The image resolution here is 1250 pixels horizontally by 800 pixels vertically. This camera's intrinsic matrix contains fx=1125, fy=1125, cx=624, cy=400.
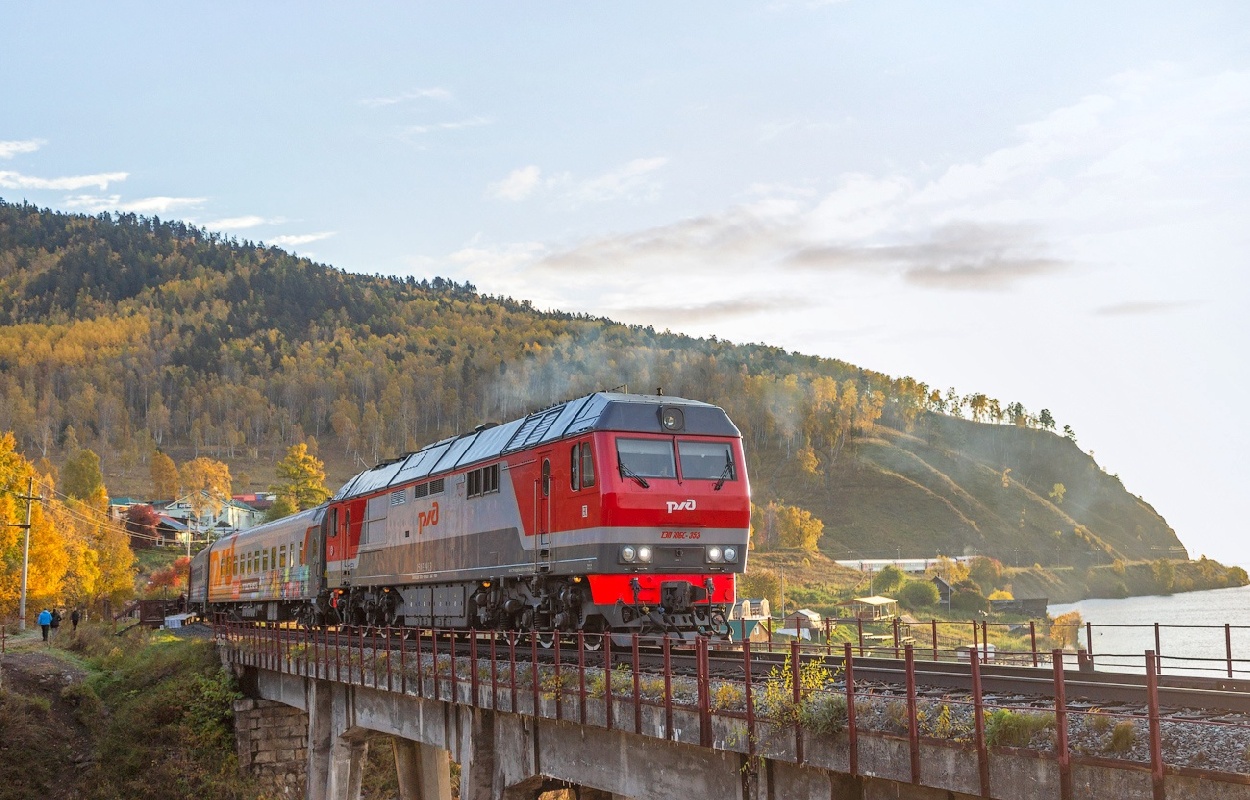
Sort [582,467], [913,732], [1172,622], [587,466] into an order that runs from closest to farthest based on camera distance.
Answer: [913,732], [587,466], [582,467], [1172,622]

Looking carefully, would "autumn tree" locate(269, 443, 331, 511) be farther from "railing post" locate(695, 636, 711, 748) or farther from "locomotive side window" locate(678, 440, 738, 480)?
"railing post" locate(695, 636, 711, 748)

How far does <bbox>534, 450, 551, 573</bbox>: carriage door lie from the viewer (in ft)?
69.0

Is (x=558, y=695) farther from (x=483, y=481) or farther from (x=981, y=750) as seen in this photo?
(x=483, y=481)

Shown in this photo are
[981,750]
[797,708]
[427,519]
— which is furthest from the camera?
[427,519]

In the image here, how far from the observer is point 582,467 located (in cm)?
2036

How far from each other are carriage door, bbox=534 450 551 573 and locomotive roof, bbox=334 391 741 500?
1.99 ft

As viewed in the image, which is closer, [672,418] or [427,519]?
[672,418]

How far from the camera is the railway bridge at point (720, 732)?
896 cm

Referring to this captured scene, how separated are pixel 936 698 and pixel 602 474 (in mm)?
8973

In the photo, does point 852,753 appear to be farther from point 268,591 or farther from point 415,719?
point 268,591

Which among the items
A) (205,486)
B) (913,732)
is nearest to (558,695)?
(913,732)

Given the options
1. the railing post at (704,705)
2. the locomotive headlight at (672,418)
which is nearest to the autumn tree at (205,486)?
the locomotive headlight at (672,418)

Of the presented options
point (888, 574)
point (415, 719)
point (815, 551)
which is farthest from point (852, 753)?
point (815, 551)

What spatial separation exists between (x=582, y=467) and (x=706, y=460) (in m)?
2.39
